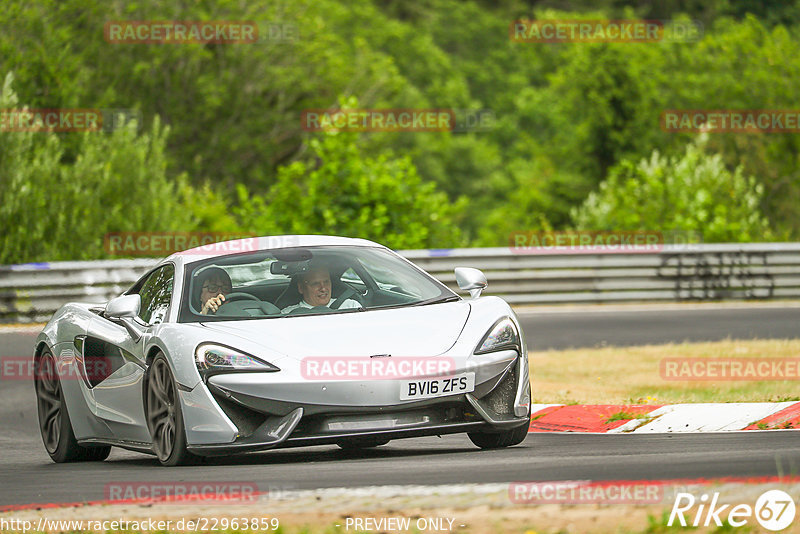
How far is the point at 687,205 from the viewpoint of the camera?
28453mm

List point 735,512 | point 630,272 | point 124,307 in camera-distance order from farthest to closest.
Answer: point 630,272 < point 124,307 < point 735,512

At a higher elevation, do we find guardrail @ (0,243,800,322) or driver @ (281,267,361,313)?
driver @ (281,267,361,313)

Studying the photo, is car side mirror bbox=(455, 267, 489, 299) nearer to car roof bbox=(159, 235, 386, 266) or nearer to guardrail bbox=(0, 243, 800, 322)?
car roof bbox=(159, 235, 386, 266)

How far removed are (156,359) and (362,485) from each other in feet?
6.67

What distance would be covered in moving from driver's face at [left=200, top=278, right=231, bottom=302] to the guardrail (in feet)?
41.1

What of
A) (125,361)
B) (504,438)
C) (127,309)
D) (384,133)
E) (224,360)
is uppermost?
(384,133)

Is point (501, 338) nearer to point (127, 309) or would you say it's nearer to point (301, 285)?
point (301, 285)

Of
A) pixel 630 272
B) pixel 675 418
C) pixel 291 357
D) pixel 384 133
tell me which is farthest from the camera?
pixel 384 133

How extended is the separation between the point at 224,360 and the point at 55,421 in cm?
271

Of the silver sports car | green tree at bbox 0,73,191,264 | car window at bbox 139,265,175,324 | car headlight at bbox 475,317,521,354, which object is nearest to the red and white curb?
the silver sports car

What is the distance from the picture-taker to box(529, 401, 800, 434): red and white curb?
8930 millimetres

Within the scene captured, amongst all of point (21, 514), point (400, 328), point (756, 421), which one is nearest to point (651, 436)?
point (756, 421)

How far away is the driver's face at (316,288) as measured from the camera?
8.61m

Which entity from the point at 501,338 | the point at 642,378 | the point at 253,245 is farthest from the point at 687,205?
the point at 501,338
